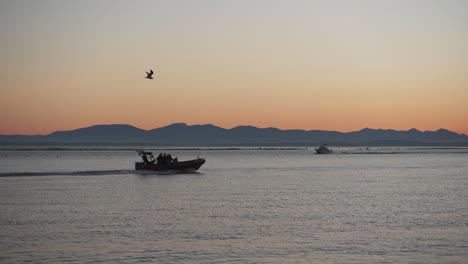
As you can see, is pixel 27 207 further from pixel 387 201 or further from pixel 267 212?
pixel 387 201

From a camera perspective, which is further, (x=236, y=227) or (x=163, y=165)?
(x=163, y=165)

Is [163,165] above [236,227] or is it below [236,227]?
above

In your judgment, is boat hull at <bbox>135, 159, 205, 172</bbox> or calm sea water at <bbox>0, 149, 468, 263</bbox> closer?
calm sea water at <bbox>0, 149, 468, 263</bbox>

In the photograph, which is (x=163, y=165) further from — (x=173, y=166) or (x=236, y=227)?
(x=236, y=227)

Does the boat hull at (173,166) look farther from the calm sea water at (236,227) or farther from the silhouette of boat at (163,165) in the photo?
the calm sea water at (236,227)

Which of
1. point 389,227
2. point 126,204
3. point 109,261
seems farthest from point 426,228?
point 126,204

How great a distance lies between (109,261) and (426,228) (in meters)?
14.9

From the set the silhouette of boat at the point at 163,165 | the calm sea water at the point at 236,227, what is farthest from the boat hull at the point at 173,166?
the calm sea water at the point at 236,227

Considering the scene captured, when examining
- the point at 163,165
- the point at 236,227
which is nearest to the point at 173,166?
the point at 163,165

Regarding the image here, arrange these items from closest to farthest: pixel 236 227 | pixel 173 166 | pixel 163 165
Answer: pixel 236 227
pixel 163 165
pixel 173 166

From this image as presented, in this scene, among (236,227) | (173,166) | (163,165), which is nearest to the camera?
(236,227)

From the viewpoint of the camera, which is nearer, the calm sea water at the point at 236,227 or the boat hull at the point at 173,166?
the calm sea water at the point at 236,227

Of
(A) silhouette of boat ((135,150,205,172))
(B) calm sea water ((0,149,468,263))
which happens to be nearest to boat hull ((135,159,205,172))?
(A) silhouette of boat ((135,150,205,172))

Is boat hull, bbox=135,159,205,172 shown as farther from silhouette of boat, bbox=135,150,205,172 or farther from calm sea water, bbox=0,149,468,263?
calm sea water, bbox=0,149,468,263
